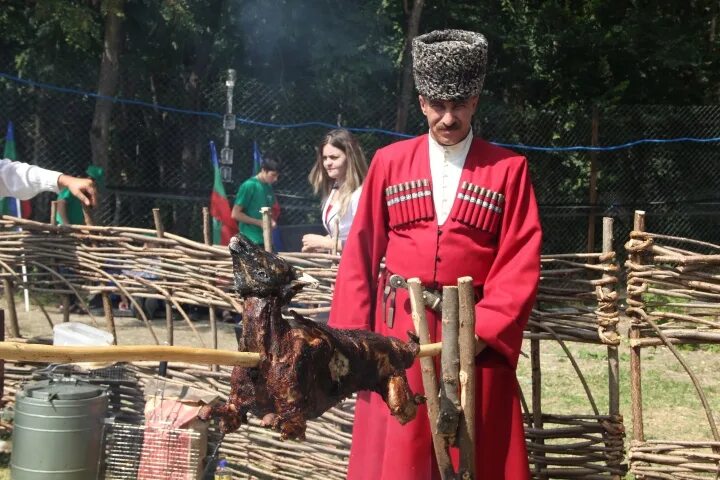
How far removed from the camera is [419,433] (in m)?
3.09

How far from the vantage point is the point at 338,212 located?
4.73 m

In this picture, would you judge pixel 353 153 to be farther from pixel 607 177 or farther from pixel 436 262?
pixel 607 177

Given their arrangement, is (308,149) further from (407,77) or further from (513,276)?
(513,276)

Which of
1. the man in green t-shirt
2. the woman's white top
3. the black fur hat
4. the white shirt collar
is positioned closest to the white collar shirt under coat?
the white shirt collar

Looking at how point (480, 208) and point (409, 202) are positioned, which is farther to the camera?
point (409, 202)

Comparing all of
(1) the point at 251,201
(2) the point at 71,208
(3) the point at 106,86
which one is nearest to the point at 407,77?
(3) the point at 106,86

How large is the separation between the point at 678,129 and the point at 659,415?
7229mm

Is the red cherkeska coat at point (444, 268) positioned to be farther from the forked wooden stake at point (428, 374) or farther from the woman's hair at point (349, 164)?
the woman's hair at point (349, 164)

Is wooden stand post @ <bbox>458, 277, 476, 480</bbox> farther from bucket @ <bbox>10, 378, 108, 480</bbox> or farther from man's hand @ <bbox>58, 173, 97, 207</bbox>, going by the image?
bucket @ <bbox>10, 378, 108, 480</bbox>

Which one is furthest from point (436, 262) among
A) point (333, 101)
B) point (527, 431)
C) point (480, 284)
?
point (333, 101)

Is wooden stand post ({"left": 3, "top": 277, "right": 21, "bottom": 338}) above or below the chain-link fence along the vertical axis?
below

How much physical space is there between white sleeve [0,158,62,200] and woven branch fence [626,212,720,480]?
9.20 feet

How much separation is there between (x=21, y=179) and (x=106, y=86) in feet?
20.0

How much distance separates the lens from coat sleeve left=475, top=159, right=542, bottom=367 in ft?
9.49
